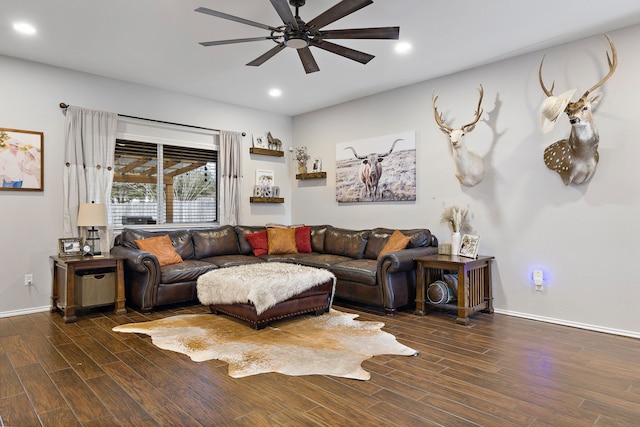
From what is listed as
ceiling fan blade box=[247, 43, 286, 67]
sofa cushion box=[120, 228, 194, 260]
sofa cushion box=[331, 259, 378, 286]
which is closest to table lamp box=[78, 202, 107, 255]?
sofa cushion box=[120, 228, 194, 260]

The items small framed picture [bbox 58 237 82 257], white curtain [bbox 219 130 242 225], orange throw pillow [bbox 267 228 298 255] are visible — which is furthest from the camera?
white curtain [bbox 219 130 242 225]

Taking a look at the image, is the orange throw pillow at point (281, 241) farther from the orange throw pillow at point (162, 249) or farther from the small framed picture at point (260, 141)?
the small framed picture at point (260, 141)

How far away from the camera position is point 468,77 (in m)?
4.78

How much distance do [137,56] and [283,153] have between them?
9.84 feet

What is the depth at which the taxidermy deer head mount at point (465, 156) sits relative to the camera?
4.38 meters

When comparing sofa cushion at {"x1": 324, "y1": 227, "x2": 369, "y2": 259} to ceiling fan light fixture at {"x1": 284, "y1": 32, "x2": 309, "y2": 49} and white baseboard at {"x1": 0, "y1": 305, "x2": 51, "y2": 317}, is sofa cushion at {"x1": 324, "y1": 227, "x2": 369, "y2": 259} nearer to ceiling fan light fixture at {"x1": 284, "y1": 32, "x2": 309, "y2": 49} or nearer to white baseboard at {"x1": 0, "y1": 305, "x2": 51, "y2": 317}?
ceiling fan light fixture at {"x1": 284, "y1": 32, "x2": 309, "y2": 49}

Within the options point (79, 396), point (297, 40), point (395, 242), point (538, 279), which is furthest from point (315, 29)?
point (538, 279)

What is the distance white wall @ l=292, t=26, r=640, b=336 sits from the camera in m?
3.68

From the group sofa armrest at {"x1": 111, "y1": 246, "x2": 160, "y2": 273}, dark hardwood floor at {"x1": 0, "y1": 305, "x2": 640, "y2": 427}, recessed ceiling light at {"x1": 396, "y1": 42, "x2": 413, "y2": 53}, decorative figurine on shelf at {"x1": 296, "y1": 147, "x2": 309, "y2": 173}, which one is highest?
recessed ceiling light at {"x1": 396, "y1": 42, "x2": 413, "y2": 53}

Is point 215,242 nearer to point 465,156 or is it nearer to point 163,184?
point 163,184

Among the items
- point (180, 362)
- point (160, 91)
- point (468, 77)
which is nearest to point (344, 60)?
point (468, 77)

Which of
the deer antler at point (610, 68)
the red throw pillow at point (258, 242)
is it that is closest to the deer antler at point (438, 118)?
the deer antler at point (610, 68)

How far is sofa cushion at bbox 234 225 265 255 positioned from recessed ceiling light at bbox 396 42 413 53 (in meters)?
3.35

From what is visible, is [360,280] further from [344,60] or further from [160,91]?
[160,91]
